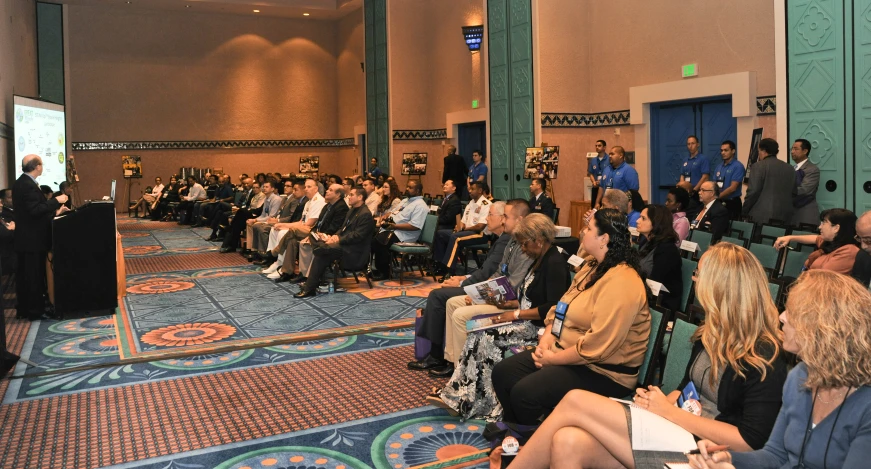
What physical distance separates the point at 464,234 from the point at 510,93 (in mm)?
4759

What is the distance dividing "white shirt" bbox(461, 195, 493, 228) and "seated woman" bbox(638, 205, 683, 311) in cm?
381

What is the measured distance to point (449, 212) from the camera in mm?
9570

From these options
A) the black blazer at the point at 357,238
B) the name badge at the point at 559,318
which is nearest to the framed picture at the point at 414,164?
the black blazer at the point at 357,238

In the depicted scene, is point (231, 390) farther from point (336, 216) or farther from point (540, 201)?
point (540, 201)

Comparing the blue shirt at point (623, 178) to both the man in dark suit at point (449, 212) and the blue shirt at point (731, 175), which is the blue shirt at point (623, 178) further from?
the man in dark suit at point (449, 212)

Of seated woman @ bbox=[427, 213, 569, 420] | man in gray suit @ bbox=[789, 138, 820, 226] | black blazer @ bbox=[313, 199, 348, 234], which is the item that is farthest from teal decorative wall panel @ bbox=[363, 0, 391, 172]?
seated woman @ bbox=[427, 213, 569, 420]

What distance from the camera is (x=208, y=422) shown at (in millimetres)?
4324

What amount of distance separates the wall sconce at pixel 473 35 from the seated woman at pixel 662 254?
33.7 ft

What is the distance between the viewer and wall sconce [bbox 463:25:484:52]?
14.6 m

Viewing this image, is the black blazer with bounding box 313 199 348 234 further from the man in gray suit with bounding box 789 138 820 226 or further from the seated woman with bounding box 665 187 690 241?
the man in gray suit with bounding box 789 138 820 226

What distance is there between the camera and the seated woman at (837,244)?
15.6 ft

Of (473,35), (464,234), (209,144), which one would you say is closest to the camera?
(464,234)

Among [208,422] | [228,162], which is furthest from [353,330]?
[228,162]

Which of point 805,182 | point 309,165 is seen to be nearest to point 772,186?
point 805,182
